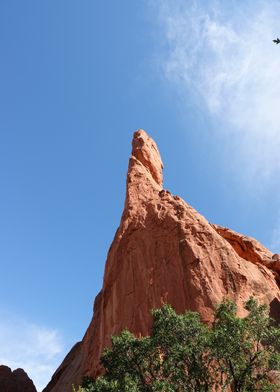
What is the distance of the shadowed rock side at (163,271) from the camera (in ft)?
103

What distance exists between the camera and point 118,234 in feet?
132

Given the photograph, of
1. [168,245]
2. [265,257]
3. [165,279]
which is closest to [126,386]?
[165,279]

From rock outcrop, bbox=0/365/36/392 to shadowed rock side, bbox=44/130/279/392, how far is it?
23.2 m

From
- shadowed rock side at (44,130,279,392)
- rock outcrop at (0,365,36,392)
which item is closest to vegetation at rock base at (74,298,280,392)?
shadowed rock side at (44,130,279,392)

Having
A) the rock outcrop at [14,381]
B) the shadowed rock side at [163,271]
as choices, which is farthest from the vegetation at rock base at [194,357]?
the rock outcrop at [14,381]

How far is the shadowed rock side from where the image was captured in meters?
31.3

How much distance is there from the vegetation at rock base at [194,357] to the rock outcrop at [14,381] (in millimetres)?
38080

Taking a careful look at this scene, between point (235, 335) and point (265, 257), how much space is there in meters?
25.5

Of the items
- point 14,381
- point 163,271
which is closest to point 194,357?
point 163,271

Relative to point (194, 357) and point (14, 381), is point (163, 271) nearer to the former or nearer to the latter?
point (194, 357)

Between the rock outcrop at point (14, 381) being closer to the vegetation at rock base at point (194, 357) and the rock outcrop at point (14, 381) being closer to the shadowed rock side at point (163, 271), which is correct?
the shadowed rock side at point (163, 271)

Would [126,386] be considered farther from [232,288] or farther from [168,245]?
[168,245]

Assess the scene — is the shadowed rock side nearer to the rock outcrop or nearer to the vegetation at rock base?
the vegetation at rock base

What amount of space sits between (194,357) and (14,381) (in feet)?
142
